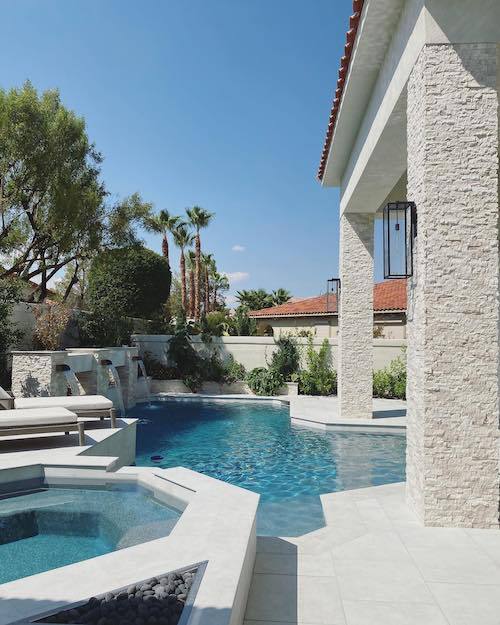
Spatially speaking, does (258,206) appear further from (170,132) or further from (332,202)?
(332,202)

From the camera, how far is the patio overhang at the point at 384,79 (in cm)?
511

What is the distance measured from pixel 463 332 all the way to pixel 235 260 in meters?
42.5

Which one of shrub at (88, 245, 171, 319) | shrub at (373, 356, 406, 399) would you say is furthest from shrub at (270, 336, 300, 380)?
shrub at (88, 245, 171, 319)

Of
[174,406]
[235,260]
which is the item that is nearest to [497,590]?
[174,406]

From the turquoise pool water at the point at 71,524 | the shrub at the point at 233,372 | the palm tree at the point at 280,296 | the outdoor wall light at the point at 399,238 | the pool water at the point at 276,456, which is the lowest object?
the pool water at the point at 276,456

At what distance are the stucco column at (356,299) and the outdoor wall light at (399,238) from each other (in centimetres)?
578

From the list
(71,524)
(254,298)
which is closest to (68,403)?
(71,524)

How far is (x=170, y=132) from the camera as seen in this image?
1789 centimetres

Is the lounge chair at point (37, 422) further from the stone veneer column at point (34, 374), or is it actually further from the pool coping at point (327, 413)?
the pool coping at point (327, 413)

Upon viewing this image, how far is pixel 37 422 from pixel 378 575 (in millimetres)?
6003

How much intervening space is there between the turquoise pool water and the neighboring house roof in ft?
56.4

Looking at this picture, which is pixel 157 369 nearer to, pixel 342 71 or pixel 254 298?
pixel 342 71

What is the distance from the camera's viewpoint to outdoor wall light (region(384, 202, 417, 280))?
563cm

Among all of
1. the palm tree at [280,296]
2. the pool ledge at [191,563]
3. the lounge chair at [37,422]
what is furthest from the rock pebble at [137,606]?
the palm tree at [280,296]
